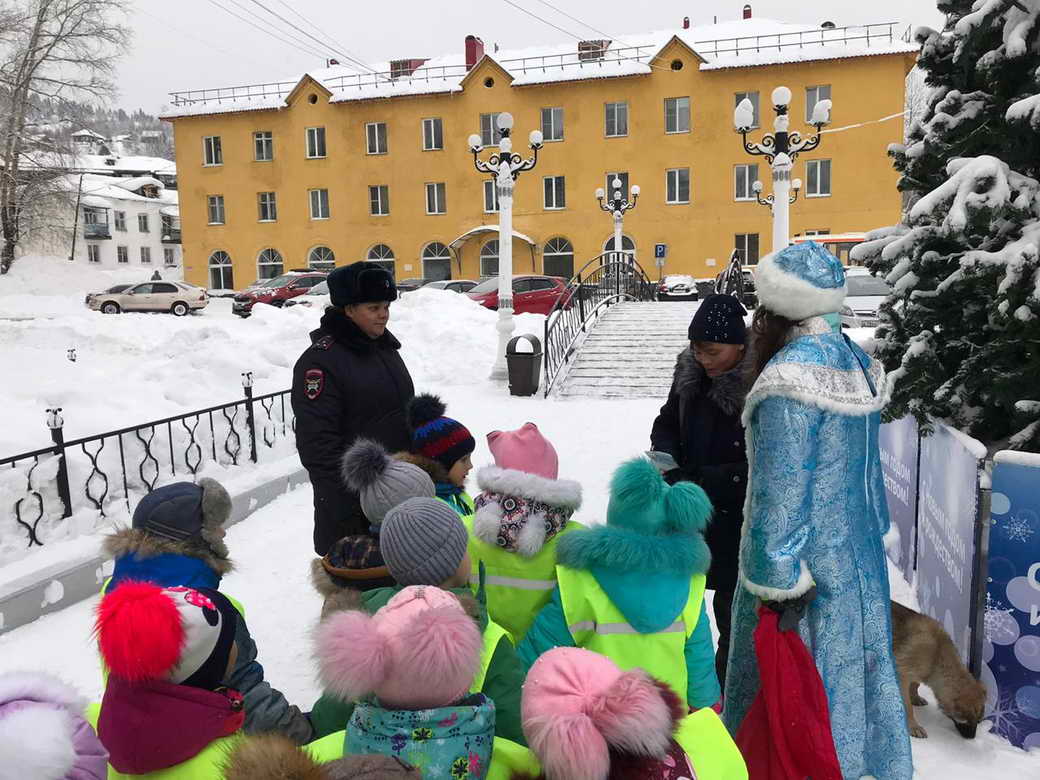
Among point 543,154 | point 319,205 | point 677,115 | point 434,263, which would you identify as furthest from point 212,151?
point 677,115

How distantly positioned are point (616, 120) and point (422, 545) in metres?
35.9

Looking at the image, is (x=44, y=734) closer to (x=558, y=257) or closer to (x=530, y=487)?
(x=530, y=487)

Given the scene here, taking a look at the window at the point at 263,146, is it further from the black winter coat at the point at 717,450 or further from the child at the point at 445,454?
the black winter coat at the point at 717,450

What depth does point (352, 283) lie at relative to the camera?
11.3 feet

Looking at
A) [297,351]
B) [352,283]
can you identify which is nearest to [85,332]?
[297,351]

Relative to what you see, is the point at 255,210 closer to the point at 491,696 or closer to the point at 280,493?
the point at 280,493

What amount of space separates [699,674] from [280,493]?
572 cm

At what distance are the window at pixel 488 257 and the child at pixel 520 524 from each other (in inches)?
1376

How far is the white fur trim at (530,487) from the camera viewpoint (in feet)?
8.52

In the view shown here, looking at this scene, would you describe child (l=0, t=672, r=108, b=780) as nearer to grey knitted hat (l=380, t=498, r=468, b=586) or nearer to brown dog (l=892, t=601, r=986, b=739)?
grey knitted hat (l=380, t=498, r=468, b=586)

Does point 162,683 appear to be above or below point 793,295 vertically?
below

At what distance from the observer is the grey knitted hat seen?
2.10 m

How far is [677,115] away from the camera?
3472cm

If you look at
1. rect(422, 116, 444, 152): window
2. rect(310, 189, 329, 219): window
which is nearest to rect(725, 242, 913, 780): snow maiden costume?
rect(422, 116, 444, 152): window
